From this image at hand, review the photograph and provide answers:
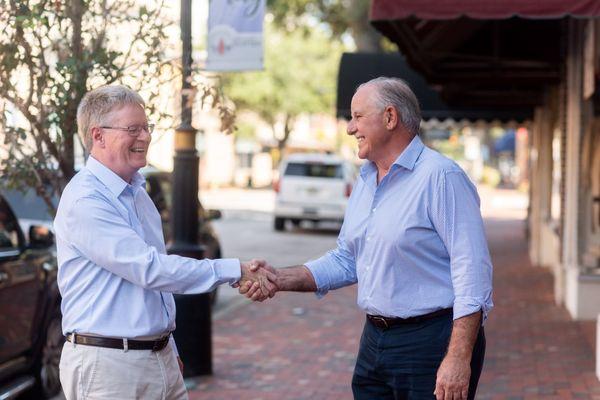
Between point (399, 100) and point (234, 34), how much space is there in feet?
15.8

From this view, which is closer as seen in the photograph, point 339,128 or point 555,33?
point 555,33

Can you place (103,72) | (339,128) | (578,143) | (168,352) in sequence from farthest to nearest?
(339,128)
(578,143)
(103,72)
(168,352)

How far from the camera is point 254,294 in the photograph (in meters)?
3.96

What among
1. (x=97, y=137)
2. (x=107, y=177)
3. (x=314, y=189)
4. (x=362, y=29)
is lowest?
(x=314, y=189)

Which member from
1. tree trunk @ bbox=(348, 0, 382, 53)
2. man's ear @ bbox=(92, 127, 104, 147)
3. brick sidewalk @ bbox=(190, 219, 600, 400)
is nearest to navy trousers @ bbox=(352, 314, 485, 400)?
man's ear @ bbox=(92, 127, 104, 147)

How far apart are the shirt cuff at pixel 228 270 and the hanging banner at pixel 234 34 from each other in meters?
4.71

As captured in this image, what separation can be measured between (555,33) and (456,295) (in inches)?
389

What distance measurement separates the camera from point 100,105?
3.55 meters

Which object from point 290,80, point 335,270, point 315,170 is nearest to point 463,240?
point 335,270

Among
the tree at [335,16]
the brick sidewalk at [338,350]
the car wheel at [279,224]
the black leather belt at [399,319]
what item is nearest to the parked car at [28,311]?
the brick sidewalk at [338,350]

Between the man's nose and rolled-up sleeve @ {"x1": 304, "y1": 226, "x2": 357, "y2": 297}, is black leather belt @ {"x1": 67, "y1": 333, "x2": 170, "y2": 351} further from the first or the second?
the man's nose

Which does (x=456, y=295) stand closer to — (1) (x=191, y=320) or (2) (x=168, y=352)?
(2) (x=168, y=352)

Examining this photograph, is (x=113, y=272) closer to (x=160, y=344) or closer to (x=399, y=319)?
(x=160, y=344)

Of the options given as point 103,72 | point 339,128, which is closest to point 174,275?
point 103,72
